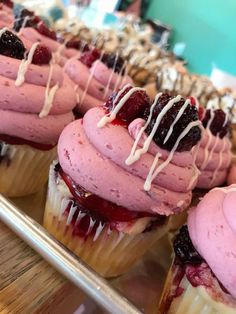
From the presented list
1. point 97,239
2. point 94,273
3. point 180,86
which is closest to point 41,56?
point 97,239

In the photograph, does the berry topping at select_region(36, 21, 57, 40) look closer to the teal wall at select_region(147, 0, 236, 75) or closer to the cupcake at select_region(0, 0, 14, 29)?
the cupcake at select_region(0, 0, 14, 29)

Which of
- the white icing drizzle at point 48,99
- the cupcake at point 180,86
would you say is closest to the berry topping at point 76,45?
the cupcake at point 180,86

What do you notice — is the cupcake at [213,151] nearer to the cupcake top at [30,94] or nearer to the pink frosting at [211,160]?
the pink frosting at [211,160]

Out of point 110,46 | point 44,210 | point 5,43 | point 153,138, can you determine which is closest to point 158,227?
point 153,138

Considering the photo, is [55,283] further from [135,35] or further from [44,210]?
[135,35]

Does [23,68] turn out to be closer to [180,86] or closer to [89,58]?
[89,58]

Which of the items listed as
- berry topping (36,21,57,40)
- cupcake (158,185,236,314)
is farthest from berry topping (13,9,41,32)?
cupcake (158,185,236,314)
